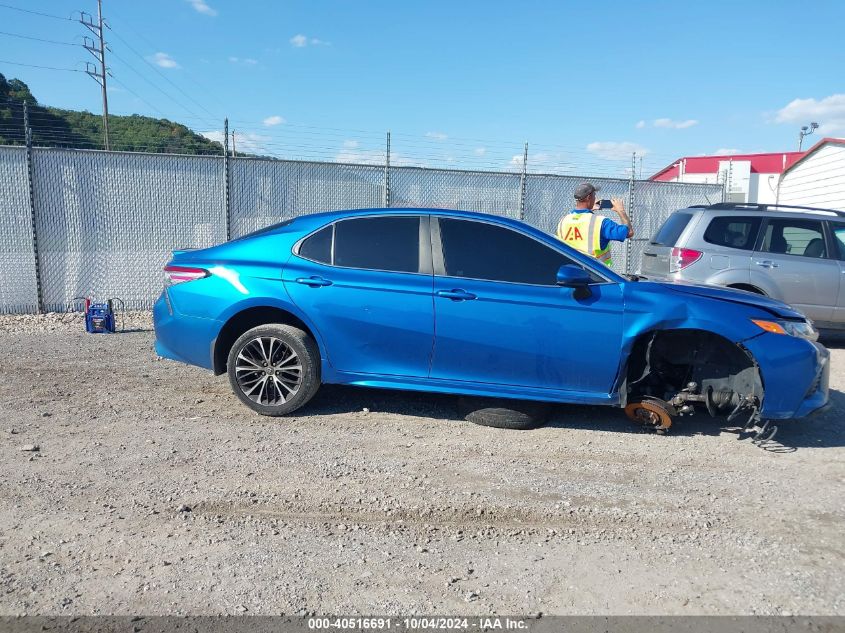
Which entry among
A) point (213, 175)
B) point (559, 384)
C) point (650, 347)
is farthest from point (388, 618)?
point (213, 175)

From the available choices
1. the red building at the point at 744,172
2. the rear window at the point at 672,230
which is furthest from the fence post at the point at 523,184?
the red building at the point at 744,172

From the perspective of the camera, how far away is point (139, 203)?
10023mm

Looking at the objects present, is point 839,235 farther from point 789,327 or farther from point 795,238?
point 789,327

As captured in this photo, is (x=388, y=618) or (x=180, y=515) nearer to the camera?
(x=388, y=618)

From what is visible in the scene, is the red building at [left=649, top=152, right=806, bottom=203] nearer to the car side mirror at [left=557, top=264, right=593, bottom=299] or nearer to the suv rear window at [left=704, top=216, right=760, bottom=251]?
the suv rear window at [left=704, top=216, right=760, bottom=251]

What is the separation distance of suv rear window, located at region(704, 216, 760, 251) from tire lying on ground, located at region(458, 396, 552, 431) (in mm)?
4304

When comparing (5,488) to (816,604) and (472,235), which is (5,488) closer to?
(472,235)

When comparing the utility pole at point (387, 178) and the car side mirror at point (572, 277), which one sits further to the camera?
the utility pole at point (387, 178)

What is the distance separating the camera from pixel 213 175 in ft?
33.8

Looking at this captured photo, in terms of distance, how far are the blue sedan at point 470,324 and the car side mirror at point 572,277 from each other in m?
0.01

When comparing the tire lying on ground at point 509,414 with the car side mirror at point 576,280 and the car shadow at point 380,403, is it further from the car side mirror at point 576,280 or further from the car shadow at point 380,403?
the car side mirror at point 576,280

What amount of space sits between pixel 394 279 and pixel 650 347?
204 centimetres

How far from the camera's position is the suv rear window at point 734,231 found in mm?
8195

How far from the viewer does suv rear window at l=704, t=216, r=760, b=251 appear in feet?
26.9
